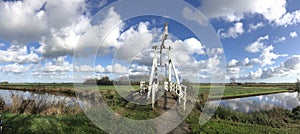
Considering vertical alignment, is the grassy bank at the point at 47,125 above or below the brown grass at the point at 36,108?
below

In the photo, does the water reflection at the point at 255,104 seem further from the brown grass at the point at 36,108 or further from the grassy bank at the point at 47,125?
the grassy bank at the point at 47,125

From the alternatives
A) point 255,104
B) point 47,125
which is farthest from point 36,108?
point 255,104

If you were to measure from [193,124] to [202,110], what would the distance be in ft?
17.6

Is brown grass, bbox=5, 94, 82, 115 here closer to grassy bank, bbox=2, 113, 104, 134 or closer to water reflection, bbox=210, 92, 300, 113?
grassy bank, bbox=2, 113, 104, 134

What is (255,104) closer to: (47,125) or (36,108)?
(36,108)

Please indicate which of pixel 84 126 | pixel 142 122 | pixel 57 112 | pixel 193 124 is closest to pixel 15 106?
pixel 57 112

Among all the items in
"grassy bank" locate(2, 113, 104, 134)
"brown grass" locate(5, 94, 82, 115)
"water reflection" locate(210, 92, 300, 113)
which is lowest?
"water reflection" locate(210, 92, 300, 113)

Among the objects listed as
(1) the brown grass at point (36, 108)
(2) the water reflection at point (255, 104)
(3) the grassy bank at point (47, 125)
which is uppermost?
(1) the brown grass at point (36, 108)

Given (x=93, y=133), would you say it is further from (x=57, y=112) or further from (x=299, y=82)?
(x=299, y=82)

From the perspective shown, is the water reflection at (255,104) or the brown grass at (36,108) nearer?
the brown grass at (36,108)

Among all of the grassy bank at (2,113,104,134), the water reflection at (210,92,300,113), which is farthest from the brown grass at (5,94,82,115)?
the water reflection at (210,92,300,113)

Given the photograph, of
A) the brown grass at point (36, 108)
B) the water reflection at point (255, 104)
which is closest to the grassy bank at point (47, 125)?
the brown grass at point (36, 108)

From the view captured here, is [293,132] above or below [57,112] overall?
below

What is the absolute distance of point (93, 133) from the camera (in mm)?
8352
